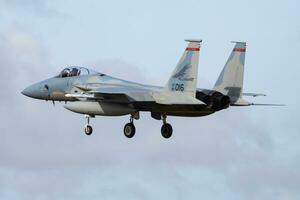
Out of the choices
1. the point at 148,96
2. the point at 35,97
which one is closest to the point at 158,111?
the point at 148,96

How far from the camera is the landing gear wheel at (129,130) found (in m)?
69.8

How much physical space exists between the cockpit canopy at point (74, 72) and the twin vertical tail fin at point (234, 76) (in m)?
6.70

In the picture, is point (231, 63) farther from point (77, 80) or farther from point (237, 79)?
point (77, 80)

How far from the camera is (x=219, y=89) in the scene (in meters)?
67.8

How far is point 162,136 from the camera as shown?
70062 millimetres

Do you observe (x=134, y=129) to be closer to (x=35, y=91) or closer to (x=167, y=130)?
(x=167, y=130)

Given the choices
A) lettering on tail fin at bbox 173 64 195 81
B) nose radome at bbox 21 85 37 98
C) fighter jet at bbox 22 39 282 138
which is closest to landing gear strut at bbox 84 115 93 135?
fighter jet at bbox 22 39 282 138

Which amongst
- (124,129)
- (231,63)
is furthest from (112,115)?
(231,63)

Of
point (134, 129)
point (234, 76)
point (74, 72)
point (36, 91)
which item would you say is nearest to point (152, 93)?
point (134, 129)

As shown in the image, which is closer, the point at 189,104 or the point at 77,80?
the point at 189,104

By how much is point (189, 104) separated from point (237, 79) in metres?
3.23

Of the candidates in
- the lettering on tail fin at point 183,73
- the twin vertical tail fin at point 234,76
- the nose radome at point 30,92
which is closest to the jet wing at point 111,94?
the lettering on tail fin at point 183,73

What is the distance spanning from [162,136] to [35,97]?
6778 mm

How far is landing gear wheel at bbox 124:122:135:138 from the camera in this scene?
69812 mm
